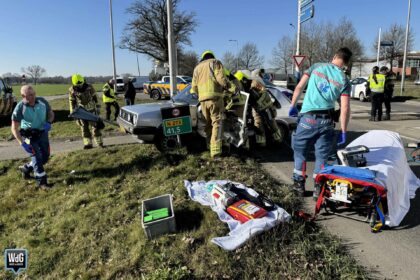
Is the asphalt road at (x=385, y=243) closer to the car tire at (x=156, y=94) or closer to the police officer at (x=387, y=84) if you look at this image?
the police officer at (x=387, y=84)

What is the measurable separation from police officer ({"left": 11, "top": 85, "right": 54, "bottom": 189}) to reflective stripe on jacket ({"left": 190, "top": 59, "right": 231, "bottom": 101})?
8.72ft

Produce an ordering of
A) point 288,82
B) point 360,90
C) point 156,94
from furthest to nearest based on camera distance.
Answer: point 288,82 < point 156,94 < point 360,90

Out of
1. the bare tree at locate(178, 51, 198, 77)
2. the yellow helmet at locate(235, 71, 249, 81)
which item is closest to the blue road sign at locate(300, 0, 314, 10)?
the yellow helmet at locate(235, 71, 249, 81)

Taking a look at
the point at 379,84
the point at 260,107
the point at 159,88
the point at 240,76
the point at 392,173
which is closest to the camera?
the point at 392,173

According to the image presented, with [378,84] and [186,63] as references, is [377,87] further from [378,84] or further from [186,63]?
[186,63]

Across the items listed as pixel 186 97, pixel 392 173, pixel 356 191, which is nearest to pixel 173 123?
pixel 186 97

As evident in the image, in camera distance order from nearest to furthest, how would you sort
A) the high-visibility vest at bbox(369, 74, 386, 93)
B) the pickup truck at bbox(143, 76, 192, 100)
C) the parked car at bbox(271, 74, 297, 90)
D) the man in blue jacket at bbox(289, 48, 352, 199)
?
the man in blue jacket at bbox(289, 48, 352, 199) → the high-visibility vest at bbox(369, 74, 386, 93) → the pickup truck at bbox(143, 76, 192, 100) → the parked car at bbox(271, 74, 297, 90)

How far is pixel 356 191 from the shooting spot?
3.41m

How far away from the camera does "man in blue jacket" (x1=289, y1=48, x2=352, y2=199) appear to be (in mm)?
3977

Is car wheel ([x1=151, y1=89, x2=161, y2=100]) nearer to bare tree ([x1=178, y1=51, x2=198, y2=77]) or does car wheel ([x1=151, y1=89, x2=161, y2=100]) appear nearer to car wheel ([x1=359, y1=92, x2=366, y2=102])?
car wheel ([x1=359, y1=92, x2=366, y2=102])

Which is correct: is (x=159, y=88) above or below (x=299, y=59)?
below

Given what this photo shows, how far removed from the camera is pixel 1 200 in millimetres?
4895

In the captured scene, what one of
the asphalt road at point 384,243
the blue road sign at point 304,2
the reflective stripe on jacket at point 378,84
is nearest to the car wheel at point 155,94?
the blue road sign at point 304,2

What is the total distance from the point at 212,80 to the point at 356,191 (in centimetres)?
302
